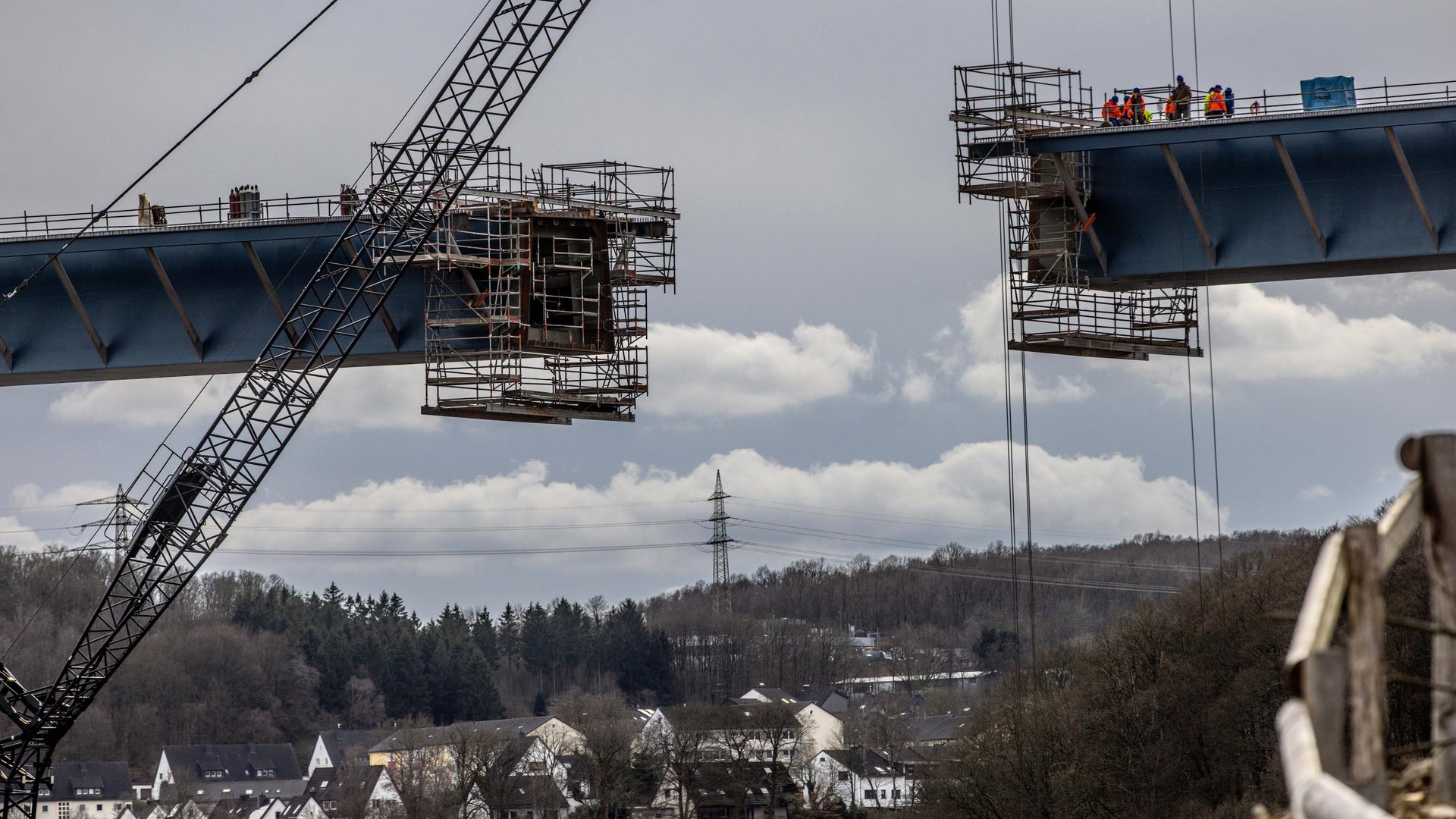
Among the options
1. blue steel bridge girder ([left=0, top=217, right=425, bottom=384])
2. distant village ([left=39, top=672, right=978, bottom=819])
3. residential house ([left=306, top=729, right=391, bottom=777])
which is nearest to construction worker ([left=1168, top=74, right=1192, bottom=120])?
blue steel bridge girder ([left=0, top=217, right=425, bottom=384])

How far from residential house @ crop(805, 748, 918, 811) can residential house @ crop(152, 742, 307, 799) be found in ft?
145

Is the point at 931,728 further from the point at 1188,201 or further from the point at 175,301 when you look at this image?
the point at 1188,201

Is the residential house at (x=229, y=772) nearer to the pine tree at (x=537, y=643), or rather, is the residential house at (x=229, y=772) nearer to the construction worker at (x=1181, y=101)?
the pine tree at (x=537, y=643)

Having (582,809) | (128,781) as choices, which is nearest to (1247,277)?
(582,809)

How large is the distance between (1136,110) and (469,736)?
80.4m

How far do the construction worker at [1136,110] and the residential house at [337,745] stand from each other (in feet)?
400

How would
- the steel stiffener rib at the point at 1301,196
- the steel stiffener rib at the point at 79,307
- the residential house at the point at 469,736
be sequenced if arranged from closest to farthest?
the steel stiffener rib at the point at 1301,196, the steel stiffener rib at the point at 79,307, the residential house at the point at 469,736

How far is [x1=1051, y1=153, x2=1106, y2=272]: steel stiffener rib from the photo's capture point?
33281 millimetres

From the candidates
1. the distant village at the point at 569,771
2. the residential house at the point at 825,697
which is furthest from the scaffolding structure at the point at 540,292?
the residential house at the point at 825,697

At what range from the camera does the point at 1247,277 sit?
33781 mm

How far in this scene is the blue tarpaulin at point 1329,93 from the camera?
32.3m

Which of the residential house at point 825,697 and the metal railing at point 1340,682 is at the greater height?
the metal railing at point 1340,682

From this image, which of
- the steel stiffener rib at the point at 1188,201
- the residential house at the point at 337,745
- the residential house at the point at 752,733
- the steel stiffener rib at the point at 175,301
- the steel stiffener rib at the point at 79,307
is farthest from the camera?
the residential house at the point at 337,745

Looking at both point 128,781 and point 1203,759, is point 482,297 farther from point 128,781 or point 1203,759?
point 128,781
